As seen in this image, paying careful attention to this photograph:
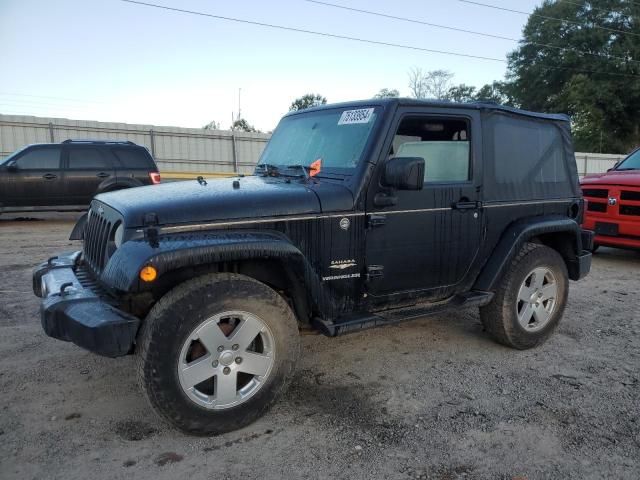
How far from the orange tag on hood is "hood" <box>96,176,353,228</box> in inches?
7.3

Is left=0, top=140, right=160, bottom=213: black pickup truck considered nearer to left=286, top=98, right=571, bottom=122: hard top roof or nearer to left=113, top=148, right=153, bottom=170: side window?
left=113, top=148, right=153, bottom=170: side window

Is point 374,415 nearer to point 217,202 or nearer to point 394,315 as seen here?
point 394,315

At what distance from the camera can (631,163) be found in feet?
27.7

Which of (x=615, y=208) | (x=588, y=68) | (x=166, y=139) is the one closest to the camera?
(x=615, y=208)

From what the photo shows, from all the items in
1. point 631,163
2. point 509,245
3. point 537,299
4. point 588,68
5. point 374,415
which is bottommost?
point 374,415

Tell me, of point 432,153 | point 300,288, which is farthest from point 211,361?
point 432,153

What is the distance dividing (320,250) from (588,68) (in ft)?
135

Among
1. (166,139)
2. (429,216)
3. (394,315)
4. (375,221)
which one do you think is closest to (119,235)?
(375,221)

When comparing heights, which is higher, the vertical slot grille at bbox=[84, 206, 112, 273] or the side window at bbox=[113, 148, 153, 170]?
the side window at bbox=[113, 148, 153, 170]

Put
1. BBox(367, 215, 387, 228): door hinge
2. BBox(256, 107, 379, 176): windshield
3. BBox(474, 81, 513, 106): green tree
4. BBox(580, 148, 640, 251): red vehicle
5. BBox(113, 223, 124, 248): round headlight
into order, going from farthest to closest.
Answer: BBox(474, 81, 513, 106): green tree → BBox(580, 148, 640, 251): red vehicle → BBox(256, 107, 379, 176): windshield → BBox(367, 215, 387, 228): door hinge → BBox(113, 223, 124, 248): round headlight

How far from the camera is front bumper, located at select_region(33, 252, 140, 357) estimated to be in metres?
2.60

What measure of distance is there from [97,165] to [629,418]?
1125 centimetres

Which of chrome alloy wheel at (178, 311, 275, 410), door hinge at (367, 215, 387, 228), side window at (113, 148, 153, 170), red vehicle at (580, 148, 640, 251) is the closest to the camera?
chrome alloy wheel at (178, 311, 275, 410)

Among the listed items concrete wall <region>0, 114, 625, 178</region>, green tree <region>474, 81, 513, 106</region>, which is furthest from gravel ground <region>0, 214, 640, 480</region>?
green tree <region>474, 81, 513, 106</region>
